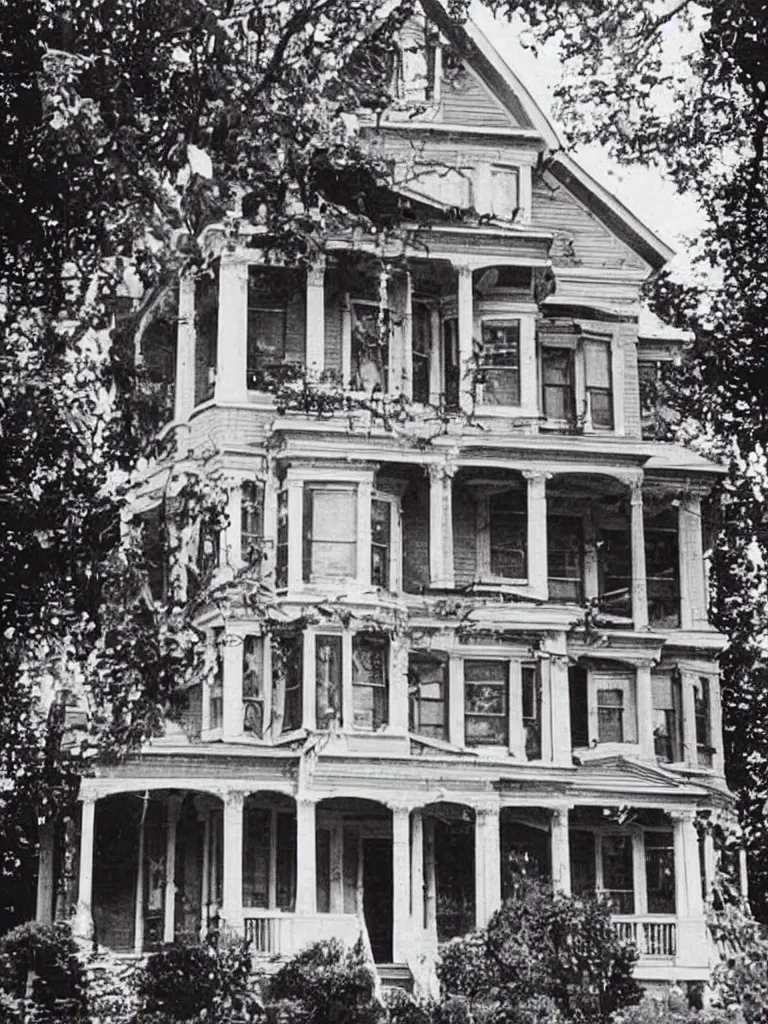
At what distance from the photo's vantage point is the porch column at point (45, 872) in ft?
121

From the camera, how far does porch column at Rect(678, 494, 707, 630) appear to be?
136ft

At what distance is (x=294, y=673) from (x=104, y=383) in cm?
1732

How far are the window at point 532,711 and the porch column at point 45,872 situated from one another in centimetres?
908

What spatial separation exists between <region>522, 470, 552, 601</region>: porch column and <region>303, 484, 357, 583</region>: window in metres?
3.78

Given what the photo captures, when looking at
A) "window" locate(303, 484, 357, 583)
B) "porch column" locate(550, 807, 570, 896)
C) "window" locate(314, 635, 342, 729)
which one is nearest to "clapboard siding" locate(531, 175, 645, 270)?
"window" locate(303, 484, 357, 583)

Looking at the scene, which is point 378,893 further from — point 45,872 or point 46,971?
point 46,971

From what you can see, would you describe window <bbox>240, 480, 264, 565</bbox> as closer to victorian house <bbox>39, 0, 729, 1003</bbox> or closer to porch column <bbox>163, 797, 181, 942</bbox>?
victorian house <bbox>39, 0, 729, 1003</bbox>

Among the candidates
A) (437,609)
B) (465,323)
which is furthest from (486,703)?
(465,323)

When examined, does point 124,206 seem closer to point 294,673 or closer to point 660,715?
point 294,673

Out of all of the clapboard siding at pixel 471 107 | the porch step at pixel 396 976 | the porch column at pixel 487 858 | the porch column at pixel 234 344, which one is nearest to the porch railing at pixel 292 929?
the porch step at pixel 396 976

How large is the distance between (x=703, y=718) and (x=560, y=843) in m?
5.46

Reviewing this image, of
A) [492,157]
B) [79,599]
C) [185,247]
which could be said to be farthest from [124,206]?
[492,157]

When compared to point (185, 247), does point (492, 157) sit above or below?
above

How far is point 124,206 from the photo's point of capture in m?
20.2
